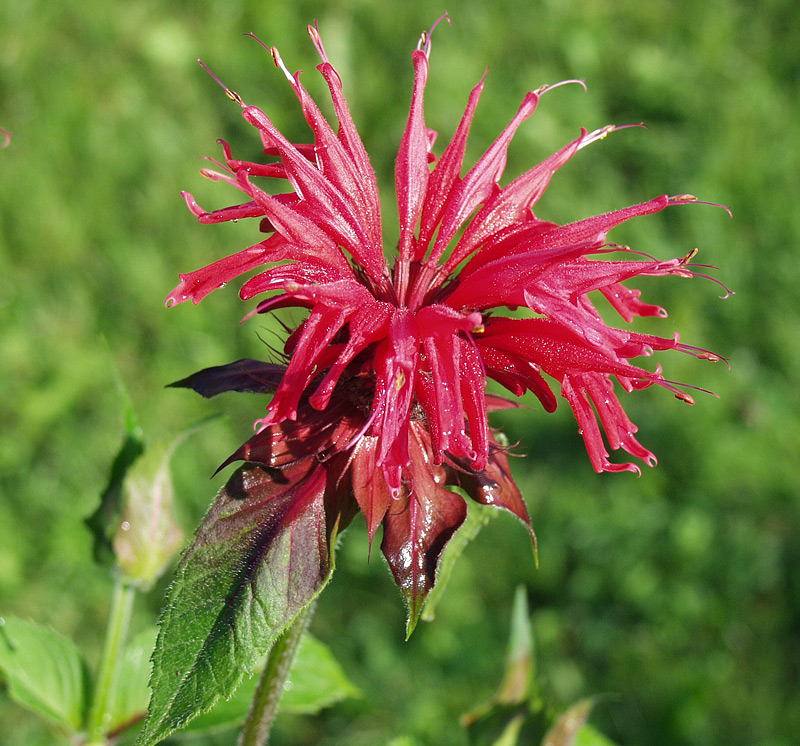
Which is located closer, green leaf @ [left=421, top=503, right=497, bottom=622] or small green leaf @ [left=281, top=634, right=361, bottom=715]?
green leaf @ [left=421, top=503, right=497, bottom=622]

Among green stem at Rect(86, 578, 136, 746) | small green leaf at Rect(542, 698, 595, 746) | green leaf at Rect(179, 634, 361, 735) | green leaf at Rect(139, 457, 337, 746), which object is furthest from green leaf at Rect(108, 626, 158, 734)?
small green leaf at Rect(542, 698, 595, 746)

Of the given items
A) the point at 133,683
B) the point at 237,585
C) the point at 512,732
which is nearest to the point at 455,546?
the point at 237,585

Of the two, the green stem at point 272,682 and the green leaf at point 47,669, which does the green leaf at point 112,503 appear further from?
the green stem at point 272,682

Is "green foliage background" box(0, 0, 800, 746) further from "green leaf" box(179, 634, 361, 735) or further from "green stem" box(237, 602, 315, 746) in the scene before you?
"green stem" box(237, 602, 315, 746)

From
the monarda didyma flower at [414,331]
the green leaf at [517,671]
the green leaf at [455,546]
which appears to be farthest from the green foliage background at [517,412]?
the monarda didyma flower at [414,331]

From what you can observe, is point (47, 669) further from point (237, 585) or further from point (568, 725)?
point (568, 725)

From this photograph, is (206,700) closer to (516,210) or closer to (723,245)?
(516,210)

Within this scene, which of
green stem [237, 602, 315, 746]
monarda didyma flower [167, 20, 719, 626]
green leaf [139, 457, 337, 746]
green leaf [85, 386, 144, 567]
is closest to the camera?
green leaf [139, 457, 337, 746]
